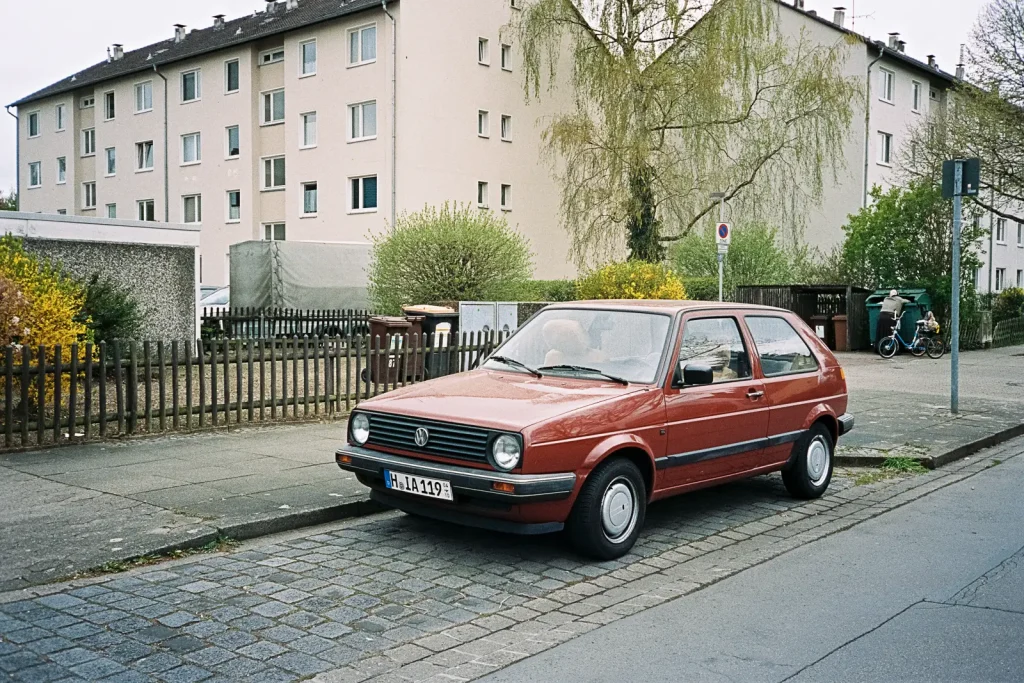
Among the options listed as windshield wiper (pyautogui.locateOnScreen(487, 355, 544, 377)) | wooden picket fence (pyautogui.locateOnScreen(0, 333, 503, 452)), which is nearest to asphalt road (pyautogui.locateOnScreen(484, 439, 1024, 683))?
windshield wiper (pyautogui.locateOnScreen(487, 355, 544, 377))

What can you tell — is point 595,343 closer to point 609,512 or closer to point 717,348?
point 717,348

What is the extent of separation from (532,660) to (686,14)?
89.3 feet

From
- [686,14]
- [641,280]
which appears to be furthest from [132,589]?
[686,14]

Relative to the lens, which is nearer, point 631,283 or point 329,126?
point 631,283

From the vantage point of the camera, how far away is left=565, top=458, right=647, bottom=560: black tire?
5984 millimetres

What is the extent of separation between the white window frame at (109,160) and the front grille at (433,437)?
145 ft

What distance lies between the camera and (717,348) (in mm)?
7316

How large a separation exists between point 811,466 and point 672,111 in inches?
867

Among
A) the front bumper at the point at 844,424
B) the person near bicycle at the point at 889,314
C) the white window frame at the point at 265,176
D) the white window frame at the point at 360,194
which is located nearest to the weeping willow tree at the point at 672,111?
the person near bicycle at the point at 889,314

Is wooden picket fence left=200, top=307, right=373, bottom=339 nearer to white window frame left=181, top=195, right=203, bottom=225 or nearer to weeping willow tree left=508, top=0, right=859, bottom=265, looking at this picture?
weeping willow tree left=508, top=0, right=859, bottom=265

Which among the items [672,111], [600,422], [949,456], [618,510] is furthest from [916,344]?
[600,422]

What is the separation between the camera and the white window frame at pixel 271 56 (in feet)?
126

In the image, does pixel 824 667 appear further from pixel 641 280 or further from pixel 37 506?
pixel 641 280

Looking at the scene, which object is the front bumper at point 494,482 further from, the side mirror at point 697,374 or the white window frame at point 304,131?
the white window frame at point 304,131
